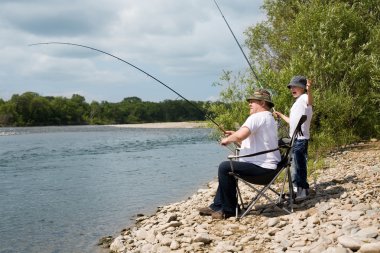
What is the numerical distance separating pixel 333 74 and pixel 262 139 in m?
11.5

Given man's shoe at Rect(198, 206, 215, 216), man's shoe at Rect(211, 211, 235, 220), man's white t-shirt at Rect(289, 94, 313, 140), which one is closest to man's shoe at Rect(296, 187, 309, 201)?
man's white t-shirt at Rect(289, 94, 313, 140)

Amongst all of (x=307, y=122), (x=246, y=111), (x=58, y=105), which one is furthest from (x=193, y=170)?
(x=58, y=105)

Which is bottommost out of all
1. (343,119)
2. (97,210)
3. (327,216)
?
(97,210)

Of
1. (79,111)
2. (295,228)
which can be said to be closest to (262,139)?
(295,228)

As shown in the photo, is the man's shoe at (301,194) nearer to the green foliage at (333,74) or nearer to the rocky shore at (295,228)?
the rocky shore at (295,228)

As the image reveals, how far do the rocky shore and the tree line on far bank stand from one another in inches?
3459

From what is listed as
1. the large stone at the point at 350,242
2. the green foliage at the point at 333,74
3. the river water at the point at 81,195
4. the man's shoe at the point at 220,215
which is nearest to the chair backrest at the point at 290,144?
the man's shoe at the point at 220,215

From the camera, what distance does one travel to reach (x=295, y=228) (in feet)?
20.2

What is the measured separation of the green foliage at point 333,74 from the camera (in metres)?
15.6

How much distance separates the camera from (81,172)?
22625 mm

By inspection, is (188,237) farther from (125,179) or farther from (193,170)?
(193,170)

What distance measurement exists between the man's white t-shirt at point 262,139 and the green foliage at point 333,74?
8199mm

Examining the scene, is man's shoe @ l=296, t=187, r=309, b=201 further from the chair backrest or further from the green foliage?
the green foliage

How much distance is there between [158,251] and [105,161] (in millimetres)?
21531
